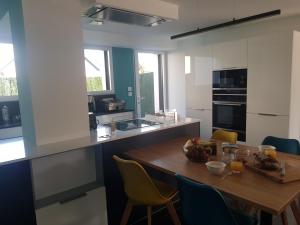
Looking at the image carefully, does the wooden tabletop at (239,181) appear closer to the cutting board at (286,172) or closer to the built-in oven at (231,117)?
the cutting board at (286,172)

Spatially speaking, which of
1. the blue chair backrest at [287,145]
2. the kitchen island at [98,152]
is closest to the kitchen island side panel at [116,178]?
the kitchen island at [98,152]

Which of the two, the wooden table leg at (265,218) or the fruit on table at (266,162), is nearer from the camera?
the wooden table leg at (265,218)

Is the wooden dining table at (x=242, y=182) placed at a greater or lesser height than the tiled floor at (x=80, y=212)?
greater

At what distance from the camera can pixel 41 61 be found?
1967 millimetres

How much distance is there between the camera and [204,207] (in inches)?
56.9

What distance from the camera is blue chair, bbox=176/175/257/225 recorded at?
4.46ft

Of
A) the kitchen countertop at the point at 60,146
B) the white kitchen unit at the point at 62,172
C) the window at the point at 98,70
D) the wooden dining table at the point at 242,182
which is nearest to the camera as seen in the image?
the wooden dining table at the point at 242,182

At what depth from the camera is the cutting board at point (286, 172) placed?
152cm

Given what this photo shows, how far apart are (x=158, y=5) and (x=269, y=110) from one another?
2359 millimetres

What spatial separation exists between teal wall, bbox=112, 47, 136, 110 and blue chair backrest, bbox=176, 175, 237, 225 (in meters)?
3.75

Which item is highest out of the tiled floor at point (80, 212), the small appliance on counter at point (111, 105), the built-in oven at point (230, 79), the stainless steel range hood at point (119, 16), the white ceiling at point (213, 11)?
the white ceiling at point (213, 11)

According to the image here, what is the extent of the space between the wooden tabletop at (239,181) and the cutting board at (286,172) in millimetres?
30

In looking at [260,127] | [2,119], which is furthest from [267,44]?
[2,119]

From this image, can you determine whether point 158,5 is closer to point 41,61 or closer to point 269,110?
point 41,61
